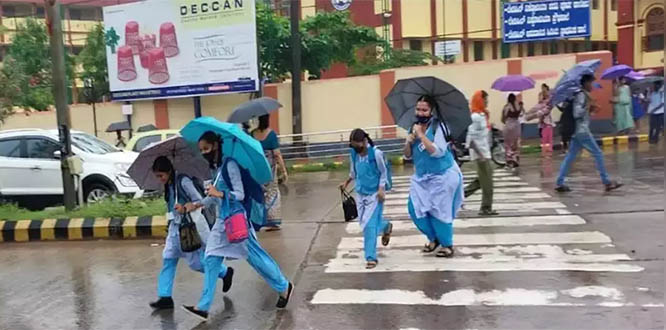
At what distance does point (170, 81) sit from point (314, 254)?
15.5 metres

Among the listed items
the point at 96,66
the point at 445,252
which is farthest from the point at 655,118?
the point at 96,66

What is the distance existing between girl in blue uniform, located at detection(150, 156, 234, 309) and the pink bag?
0.51m

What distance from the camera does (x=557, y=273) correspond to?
6.01 m

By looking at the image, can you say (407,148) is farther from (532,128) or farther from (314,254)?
(532,128)

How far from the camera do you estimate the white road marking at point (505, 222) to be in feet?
26.9

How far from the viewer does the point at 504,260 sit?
655 cm

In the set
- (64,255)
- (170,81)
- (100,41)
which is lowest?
(64,255)

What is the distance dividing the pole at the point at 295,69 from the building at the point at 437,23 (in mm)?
10993

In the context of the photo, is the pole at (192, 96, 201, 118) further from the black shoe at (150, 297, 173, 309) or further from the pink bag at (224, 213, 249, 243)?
the pink bag at (224, 213, 249, 243)

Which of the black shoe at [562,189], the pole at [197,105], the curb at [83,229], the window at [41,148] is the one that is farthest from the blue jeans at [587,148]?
the pole at [197,105]

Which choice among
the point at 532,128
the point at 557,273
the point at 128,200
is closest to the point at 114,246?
the point at 128,200

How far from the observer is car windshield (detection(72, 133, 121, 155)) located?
1146cm

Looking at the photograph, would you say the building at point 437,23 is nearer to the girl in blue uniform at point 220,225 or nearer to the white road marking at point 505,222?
the white road marking at point 505,222

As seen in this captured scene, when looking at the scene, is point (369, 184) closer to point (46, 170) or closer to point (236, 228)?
point (236, 228)
